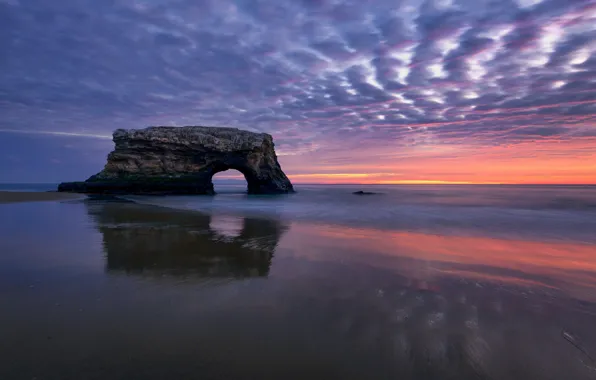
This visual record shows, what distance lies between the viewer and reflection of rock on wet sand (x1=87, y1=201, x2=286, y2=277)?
520 centimetres

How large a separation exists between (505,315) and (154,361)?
12.9 ft

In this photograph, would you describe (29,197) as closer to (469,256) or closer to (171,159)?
(171,159)

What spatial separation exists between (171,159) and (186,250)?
31.2m

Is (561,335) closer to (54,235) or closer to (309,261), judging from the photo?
(309,261)

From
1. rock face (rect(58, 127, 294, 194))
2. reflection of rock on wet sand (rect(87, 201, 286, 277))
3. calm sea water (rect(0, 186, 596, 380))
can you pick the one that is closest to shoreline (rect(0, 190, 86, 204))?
rock face (rect(58, 127, 294, 194))

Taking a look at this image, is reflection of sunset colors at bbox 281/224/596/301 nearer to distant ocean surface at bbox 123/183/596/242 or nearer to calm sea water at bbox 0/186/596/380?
calm sea water at bbox 0/186/596/380

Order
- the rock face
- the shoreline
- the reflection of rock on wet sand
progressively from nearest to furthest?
the reflection of rock on wet sand, the shoreline, the rock face

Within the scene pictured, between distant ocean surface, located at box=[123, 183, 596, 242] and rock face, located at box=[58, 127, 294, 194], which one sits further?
rock face, located at box=[58, 127, 294, 194]

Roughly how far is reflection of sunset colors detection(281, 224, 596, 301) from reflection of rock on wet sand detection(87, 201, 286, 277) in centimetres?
115

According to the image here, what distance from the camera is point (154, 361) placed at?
2.45 metres

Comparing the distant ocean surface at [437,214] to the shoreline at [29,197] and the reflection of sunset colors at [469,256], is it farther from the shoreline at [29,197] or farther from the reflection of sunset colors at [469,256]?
the shoreline at [29,197]

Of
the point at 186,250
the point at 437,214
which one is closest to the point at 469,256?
the point at 186,250

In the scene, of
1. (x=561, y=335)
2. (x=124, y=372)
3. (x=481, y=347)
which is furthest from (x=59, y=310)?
(x=561, y=335)

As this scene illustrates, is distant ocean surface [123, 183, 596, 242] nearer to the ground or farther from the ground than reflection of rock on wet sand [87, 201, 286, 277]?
nearer to the ground
